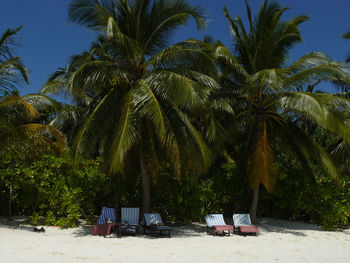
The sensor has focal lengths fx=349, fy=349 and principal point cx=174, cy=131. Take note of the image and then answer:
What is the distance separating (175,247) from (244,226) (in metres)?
2.82

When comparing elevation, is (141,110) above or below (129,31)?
below

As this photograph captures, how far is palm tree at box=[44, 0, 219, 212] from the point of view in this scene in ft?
30.8

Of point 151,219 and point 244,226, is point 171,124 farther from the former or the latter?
point 244,226

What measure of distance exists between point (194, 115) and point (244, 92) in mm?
2166

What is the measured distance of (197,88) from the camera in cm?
969

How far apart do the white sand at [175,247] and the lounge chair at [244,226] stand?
0.22m

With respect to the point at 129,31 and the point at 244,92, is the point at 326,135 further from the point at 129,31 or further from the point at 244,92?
the point at 129,31

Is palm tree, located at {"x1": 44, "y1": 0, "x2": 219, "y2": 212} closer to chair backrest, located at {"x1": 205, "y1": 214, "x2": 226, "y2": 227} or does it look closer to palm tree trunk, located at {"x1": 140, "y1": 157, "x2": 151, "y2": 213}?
palm tree trunk, located at {"x1": 140, "y1": 157, "x2": 151, "y2": 213}

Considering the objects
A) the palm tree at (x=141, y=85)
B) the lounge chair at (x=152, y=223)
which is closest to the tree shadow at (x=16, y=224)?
the palm tree at (x=141, y=85)

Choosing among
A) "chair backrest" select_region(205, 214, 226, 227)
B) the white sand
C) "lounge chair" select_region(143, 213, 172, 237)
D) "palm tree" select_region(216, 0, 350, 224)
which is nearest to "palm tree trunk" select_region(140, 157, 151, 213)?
"lounge chair" select_region(143, 213, 172, 237)

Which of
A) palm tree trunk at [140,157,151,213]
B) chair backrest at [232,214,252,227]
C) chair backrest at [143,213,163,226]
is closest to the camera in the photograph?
chair backrest at [143,213,163,226]

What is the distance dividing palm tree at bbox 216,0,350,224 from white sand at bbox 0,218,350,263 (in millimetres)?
2014

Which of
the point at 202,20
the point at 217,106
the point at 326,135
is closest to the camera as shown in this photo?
the point at 202,20

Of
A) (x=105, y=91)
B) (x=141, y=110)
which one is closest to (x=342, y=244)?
(x=141, y=110)
